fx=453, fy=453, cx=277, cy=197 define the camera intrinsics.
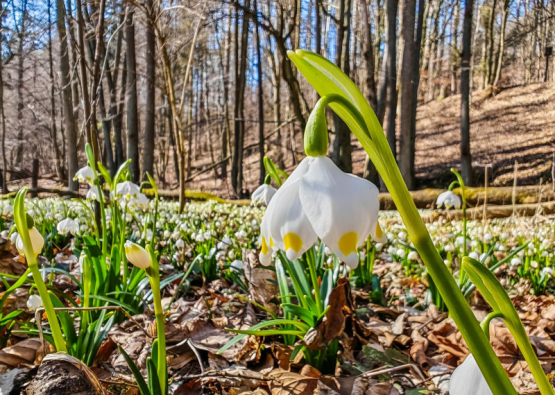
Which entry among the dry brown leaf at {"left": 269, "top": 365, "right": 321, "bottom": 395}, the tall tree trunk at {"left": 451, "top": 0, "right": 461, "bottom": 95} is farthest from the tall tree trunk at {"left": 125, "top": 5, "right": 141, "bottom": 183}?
the tall tree trunk at {"left": 451, "top": 0, "right": 461, "bottom": 95}

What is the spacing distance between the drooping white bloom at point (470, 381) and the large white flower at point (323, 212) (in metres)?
0.28

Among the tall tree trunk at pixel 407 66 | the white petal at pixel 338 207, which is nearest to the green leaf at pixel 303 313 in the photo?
the white petal at pixel 338 207

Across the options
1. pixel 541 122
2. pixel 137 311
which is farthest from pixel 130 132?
pixel 541 122

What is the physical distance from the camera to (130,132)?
12000 millimetres

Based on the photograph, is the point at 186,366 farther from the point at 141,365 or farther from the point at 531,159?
the point at 531,159

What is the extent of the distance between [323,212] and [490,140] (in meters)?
18.3

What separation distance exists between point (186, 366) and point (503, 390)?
4.47 feet

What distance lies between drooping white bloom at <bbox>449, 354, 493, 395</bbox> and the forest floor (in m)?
13.0

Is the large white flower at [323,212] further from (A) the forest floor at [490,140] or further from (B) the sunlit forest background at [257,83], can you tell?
(A) the forest floor at [490,140]

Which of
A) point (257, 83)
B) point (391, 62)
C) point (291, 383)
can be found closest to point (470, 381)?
point (291, 383)

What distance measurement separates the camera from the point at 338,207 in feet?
2.45

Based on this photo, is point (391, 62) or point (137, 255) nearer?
point (137, 255)

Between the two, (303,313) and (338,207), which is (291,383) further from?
(338,207)

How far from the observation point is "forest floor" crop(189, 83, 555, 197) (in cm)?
1401
